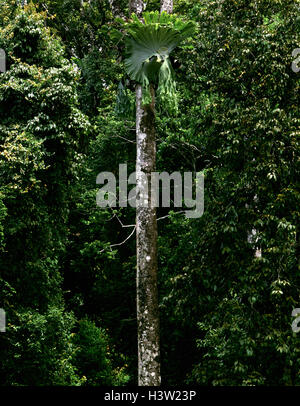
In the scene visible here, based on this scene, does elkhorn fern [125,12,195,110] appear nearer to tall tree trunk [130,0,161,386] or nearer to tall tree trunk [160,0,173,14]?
tall tree trunk [130,0,161,386]

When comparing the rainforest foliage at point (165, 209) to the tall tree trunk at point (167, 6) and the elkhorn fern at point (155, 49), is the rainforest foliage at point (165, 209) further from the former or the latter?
the tall tree trunk at point (167, 6)

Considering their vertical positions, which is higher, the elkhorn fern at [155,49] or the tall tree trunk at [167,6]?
the tall tree trunk at [167,6]

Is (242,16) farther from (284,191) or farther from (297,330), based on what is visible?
(297,330)

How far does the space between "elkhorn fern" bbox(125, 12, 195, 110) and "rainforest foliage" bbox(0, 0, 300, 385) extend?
0.04 meters

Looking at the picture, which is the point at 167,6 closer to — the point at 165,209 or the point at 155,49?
the point at 155,49

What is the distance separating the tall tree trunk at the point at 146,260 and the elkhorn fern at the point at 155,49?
0.38 meters

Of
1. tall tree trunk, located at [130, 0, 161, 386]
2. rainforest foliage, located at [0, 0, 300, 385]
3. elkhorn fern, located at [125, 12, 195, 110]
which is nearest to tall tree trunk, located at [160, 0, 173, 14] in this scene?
rainforest foliage, located at [0, 0, 300, 385]

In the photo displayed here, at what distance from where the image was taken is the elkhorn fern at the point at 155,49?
7.64m

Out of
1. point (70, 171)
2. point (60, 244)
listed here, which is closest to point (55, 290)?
point (60, 244)

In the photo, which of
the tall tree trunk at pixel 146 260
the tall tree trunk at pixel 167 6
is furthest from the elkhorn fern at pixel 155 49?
the tall tree trunk at pixel 167 6

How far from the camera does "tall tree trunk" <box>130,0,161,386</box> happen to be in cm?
785

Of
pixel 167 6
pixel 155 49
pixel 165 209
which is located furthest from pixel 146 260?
pixel 165 209

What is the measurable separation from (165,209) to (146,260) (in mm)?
6800

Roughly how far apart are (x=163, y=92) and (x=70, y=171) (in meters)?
3.95
